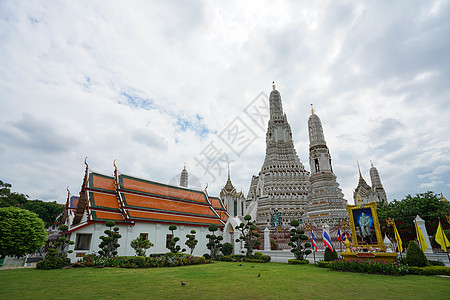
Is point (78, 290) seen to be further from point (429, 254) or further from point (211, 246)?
point (429, 254)

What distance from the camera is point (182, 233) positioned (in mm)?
22844

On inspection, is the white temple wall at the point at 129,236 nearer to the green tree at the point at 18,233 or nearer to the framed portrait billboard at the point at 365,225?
the green tree at the point at 18,233

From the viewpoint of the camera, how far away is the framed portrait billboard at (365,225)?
1482cm

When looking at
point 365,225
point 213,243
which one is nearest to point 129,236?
point 213,243

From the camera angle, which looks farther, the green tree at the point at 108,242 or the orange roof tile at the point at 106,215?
the orange roof tile at the point at 106,215

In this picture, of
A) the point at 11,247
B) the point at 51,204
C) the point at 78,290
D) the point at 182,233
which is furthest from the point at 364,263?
the point at 51,204

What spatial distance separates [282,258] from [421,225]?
9692 mm

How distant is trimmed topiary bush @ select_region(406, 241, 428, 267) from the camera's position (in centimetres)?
1154

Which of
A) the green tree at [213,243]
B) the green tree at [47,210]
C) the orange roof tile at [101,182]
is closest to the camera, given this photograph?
the orange roof tile at [101,182]

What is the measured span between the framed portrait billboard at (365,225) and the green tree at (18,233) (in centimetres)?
2265

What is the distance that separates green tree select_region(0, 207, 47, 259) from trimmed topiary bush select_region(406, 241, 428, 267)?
2420 cm

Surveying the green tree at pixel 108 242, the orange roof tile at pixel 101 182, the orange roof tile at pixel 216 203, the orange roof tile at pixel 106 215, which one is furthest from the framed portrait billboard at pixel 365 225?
the orange roof tile at pixel 101 182

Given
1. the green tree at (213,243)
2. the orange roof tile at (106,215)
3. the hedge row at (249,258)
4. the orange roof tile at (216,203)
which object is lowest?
the hedge row at (249,258)

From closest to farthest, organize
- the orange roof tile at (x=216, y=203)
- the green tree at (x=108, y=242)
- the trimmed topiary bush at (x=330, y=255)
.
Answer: the trimmed topiary bush at (x=330, y=255) < the green tree at (x=108, y=242) < the orange roof tile at (x=216, y=203)
